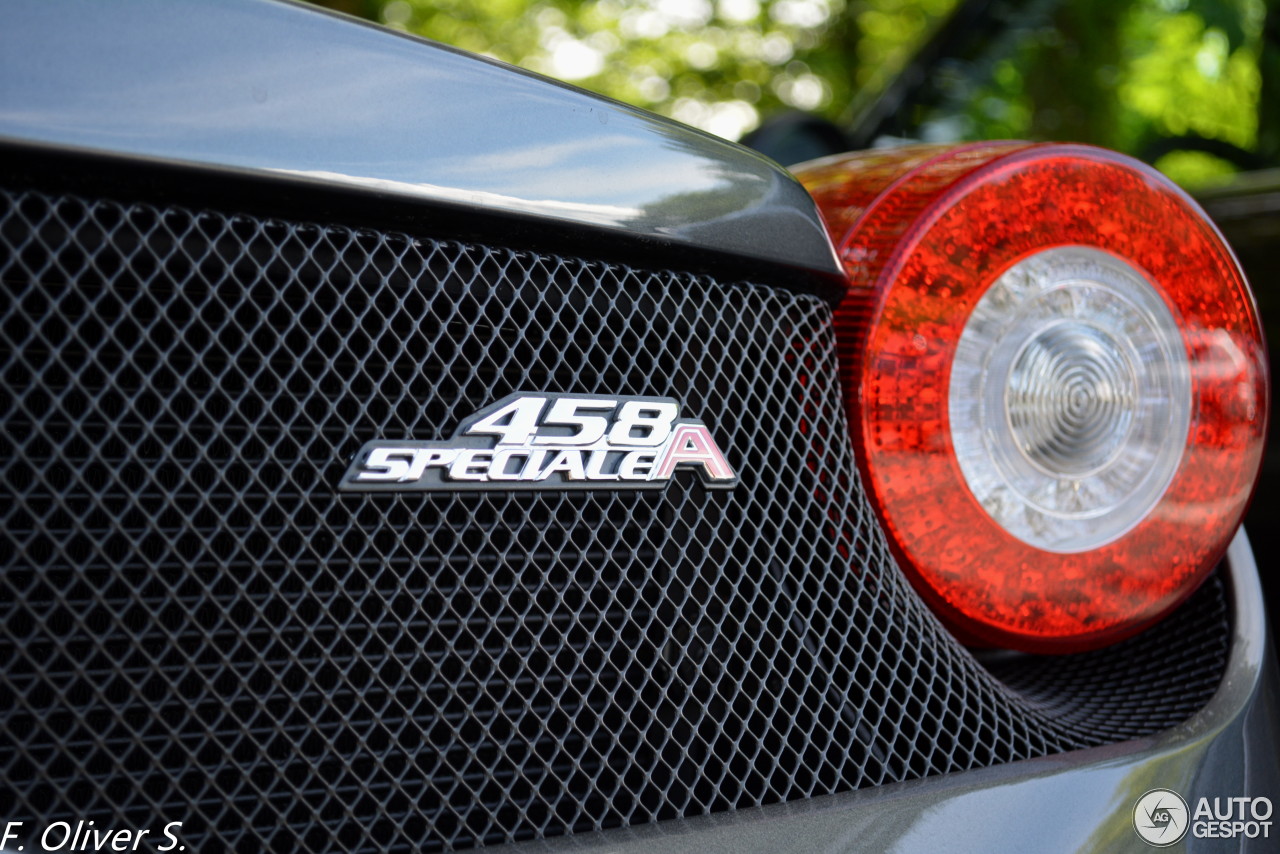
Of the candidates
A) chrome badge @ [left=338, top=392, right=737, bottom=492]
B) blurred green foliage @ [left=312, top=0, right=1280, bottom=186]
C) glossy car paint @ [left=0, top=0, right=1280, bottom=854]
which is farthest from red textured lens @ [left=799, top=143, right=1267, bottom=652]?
blurred green foliage @ [left=312, top=0, right=1280, bottom=186]

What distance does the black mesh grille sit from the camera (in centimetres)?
87

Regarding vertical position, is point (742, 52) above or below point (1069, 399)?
below

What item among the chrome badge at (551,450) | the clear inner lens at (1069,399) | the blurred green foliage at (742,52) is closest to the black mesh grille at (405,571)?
the chrome badge at (551,450)

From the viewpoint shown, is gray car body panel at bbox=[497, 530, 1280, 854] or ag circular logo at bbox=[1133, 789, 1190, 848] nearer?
gray car body panel at bbox=[497, 530, 1280, 854]

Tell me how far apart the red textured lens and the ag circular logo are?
0.19 m

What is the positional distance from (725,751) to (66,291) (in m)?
0.71

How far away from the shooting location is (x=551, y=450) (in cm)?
99

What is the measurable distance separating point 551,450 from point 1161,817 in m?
0.70

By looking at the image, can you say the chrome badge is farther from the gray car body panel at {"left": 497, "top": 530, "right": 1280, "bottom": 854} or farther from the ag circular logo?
the ag circular logo

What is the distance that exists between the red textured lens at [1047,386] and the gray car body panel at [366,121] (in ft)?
0.49

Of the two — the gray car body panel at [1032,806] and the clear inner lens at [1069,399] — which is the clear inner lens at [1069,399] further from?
the gray car body panel at [1032,806]

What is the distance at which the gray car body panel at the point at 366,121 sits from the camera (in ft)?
2.68

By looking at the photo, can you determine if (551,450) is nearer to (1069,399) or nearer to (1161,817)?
(1069,399)

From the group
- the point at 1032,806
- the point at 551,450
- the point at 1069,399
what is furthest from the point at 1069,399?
the point at 551,450
